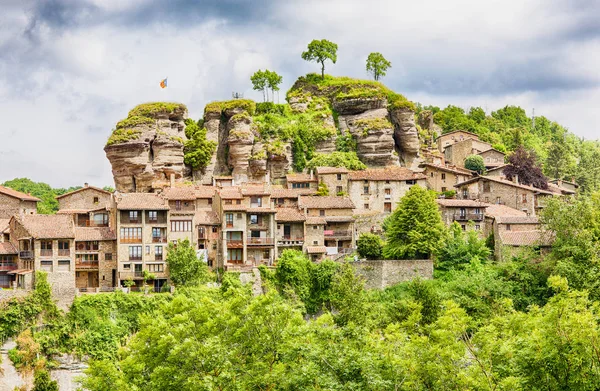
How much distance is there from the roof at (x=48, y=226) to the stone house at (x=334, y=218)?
20.4 metres

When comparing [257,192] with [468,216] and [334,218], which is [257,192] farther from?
[468,216]

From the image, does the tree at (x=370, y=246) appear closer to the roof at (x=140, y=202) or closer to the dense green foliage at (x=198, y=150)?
the roof at (x=140, y=202)

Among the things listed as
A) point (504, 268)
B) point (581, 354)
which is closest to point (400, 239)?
point (504, 268)

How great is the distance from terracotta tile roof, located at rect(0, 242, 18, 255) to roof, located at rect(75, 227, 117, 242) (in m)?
4.72

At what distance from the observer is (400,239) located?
205 feet

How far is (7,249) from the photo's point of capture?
5731 centimetres

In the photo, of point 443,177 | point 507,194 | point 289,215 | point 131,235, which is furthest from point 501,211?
point 131,235

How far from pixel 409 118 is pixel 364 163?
27.5 ft

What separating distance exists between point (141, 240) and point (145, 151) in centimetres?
1831

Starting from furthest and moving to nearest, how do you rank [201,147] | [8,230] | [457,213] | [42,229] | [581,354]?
[201,147]
[457,213]
[8,230]
[42,229]
[581,354]

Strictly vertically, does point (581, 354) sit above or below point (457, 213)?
below

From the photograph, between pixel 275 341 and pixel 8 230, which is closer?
pixel 275 341

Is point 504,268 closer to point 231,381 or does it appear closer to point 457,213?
point 457,213

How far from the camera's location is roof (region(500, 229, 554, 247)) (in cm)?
5897
